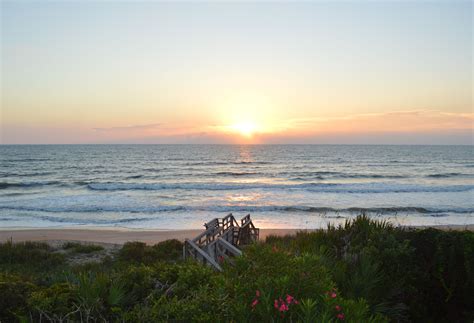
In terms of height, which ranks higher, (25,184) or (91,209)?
(25,184)

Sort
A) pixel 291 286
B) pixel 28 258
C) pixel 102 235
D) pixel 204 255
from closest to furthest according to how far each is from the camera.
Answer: pixel 291 286 → pixel 204 255 → pixel 28 258 → pixel 102 235

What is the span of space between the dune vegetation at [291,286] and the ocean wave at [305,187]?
32576 millimetres

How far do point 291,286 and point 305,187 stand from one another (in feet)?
128

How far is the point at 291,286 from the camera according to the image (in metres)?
3.70

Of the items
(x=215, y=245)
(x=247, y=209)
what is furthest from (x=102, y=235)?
(x=247, y=209)

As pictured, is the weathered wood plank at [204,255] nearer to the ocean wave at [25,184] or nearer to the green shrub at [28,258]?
the green shrub at [28,258]

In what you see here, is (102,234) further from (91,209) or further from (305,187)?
(305,187)

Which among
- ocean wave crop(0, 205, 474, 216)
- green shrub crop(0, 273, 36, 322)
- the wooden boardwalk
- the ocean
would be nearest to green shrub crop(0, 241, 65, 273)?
the wooden boardwalk

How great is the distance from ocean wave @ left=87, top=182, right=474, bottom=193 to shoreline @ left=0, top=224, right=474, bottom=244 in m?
18.8

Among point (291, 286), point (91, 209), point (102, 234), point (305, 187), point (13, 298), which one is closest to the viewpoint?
point (291, 286)

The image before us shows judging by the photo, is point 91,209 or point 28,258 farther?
point 91,209

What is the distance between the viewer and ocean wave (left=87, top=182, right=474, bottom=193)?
128ft

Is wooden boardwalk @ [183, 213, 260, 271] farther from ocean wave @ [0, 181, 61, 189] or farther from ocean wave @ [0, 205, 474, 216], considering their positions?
ocean wave @ [0, 181, 61, 189]

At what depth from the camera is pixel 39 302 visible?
4660mm
